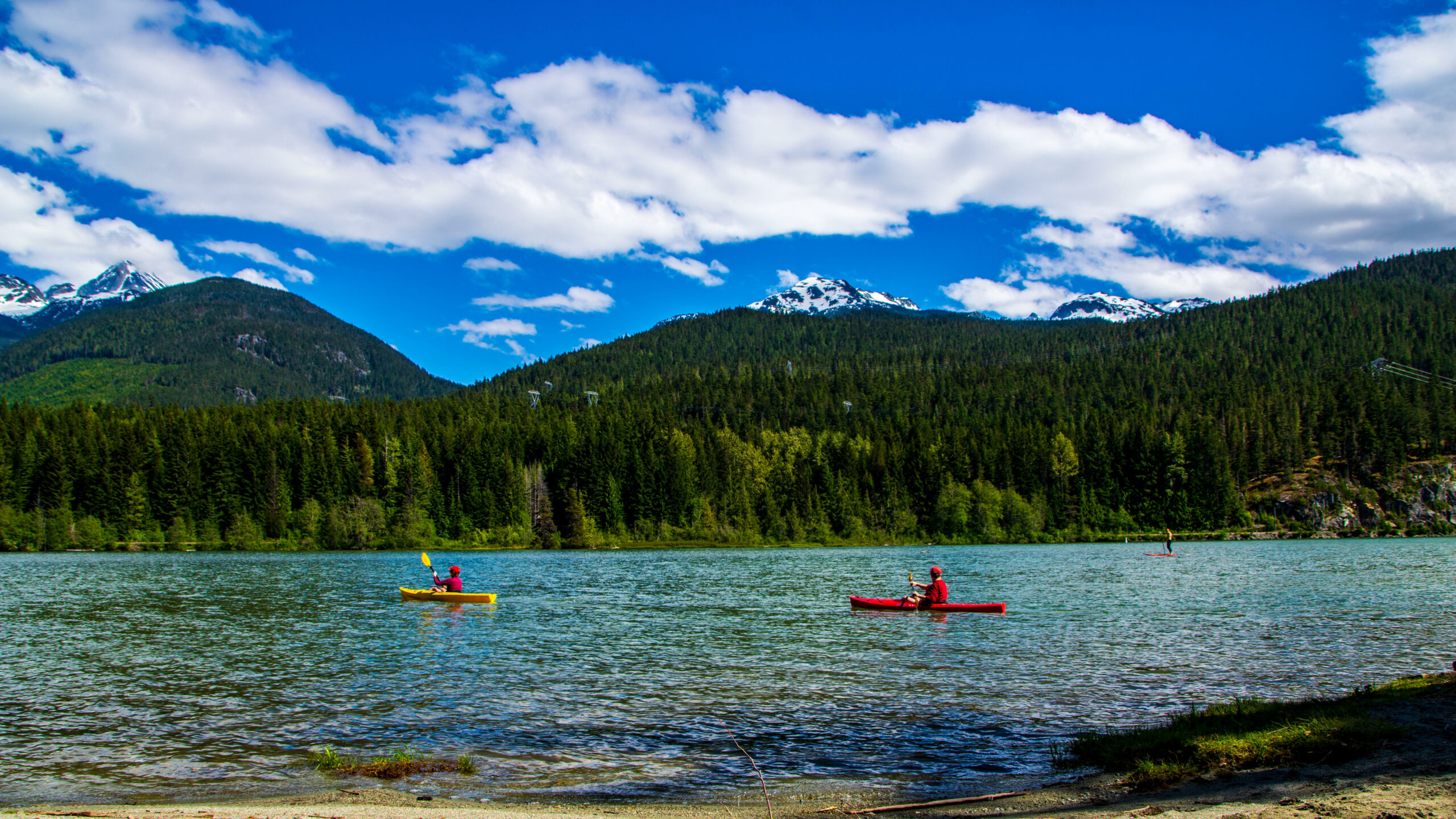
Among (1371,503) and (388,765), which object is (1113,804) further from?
(1371,503)

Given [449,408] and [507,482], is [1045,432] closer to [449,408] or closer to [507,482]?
[507,482]

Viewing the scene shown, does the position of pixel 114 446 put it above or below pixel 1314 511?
above

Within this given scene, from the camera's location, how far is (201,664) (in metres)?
29.3

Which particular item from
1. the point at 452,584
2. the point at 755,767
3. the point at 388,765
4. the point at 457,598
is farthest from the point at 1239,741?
the point at 452,584

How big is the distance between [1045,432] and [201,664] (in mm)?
171648

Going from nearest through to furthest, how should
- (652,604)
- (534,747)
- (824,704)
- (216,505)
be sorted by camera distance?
(534,747)
(824,704)
(652,604)
(216,505)

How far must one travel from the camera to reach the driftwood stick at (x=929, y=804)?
13.6 metres

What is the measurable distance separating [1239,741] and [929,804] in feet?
17.7

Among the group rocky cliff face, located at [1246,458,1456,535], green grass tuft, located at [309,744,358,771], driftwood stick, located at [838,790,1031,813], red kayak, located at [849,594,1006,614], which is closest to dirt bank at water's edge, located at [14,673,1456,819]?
driftwood stick, located at [838,790,1031,813]

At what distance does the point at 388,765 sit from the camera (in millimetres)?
16516

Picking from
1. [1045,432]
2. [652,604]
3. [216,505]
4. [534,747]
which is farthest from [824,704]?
[1045,432]

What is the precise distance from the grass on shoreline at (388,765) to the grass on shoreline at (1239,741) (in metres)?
11.7

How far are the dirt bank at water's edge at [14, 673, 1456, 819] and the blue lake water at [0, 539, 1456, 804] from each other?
0.98 m

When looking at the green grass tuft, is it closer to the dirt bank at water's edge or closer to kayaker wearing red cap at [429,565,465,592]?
the dirt bank at water's edge
